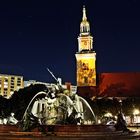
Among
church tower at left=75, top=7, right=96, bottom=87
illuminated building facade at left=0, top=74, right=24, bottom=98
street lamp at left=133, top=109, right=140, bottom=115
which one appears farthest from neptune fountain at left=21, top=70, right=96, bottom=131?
illuminated building facade at left=0, top=74, right=24, bottom=98

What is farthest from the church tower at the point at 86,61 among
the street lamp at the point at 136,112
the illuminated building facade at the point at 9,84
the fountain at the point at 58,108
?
the illuminated building facade at the point at 9,84

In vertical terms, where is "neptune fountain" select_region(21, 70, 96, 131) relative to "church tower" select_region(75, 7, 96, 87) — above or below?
below

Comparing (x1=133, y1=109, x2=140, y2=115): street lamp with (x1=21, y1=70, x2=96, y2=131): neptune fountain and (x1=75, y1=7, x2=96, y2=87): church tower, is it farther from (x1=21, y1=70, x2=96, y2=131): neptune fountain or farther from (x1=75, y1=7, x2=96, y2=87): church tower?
(x1=21, y1=70, x2=96, y2=131): neptune fountain

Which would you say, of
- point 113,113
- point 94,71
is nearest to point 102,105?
point 113,113

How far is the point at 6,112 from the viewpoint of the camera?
57.9 metres

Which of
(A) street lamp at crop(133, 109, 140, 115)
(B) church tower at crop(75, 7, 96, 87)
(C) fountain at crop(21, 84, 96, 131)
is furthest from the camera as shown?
(B) church tower at crop(75, 7, 96, 87)

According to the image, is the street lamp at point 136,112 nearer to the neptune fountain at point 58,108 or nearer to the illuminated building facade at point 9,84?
the neptune fountain at point 58,108

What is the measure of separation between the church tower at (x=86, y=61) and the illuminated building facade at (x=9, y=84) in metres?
65.1

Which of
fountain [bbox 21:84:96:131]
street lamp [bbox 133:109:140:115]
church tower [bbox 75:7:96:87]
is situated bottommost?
fountain [bbox 21:84:96:131]

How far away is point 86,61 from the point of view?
9075 centimetres

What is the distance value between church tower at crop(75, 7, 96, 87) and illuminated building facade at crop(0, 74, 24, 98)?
214 ft

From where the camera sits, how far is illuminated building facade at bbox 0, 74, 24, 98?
496 ft

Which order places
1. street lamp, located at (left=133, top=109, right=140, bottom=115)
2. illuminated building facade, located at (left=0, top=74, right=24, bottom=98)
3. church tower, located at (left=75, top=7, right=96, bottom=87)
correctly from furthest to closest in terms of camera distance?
illuminated building facade, located at (left=0, top=74, right=24, bottom=98)
church tower, located at (left=75, top=7, right=96, bottom=87)
street lamp, located at (left=133, top=109, right=140, bottom=115)

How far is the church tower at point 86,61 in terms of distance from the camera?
90500 mm
